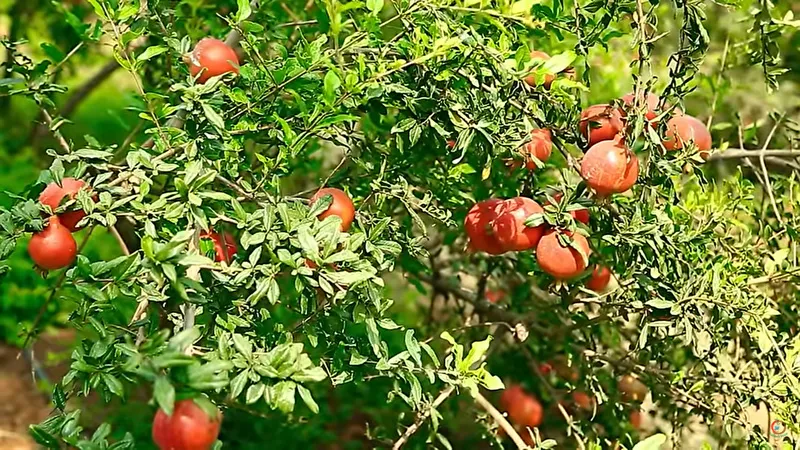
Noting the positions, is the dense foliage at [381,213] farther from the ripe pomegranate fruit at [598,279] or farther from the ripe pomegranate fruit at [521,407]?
the ripe pomegranate fruit at [521,407]

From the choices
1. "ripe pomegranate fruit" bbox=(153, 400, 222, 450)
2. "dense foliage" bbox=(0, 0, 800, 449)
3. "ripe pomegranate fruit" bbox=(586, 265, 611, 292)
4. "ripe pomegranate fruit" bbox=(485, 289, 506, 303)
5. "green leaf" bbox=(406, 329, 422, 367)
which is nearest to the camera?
"ripe pomegranate fruit" bbox=(153, 400, 222, 450)

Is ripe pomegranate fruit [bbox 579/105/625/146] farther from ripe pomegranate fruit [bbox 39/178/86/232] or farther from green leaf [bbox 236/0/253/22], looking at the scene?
ripe pomegranate fruit [bbox 39/178/86/232]

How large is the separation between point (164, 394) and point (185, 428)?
115mm

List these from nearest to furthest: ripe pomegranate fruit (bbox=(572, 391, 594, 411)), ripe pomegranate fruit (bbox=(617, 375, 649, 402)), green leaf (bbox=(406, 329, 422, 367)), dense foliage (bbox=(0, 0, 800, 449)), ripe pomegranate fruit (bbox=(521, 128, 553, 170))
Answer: dense foliage (bbox=(0, 0, 800, 449)), green leaf (bbox=(406, 329, 422, 367)), ripe pomegranate fruit (bbox=(521, 128, 553, 170)), ripe pomegranate fruit (bbox=(617, 375, 649, 402)), ripe pomegranate fruit (bbox=(572, 391, 594, 411))

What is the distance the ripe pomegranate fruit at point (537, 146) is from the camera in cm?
131

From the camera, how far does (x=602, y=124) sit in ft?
4.14

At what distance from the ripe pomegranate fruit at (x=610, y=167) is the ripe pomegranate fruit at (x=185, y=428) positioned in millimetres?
579

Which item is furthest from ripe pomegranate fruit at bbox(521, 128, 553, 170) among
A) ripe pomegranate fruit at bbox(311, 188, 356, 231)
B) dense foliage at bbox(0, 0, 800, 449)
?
ripe pomegranate fruit at bbox(311, 188, 356, 231)

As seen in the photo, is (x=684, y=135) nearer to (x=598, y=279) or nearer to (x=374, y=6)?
(x=598, y=279)

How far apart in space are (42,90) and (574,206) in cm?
86

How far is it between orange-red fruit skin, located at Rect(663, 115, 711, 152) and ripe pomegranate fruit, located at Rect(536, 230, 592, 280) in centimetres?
20

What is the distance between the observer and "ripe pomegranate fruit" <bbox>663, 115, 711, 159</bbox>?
4.36ft

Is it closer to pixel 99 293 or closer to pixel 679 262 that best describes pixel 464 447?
pixel 679 262

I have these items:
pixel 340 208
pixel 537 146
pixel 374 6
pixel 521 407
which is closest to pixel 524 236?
pixel 537 146
